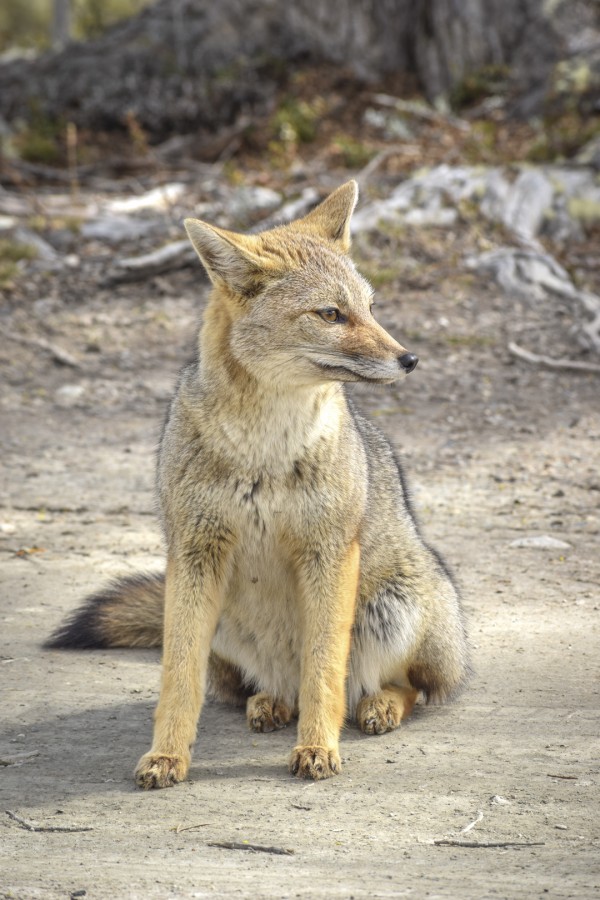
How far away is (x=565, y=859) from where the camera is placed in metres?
3.49

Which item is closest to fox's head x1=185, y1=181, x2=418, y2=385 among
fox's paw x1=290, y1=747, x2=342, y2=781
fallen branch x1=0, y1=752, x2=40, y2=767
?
fox's paw x1=290, y1=747, x2=342, y2=781

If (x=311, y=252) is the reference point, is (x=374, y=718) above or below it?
below

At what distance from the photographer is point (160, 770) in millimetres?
4199

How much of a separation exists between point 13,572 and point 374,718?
263cm

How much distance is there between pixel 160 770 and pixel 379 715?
105 cm

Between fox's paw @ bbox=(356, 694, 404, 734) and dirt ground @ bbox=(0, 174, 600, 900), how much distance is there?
6cm

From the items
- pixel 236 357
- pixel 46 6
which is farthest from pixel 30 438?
pixel 46 6

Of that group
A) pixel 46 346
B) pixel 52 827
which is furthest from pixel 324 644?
pixel 46 346

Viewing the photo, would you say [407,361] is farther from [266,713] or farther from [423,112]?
[423,112]

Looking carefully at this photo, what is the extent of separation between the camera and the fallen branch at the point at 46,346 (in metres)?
10.4

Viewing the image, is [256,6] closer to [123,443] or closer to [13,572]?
[123,443]

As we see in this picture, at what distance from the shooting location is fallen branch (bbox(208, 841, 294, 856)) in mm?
3592

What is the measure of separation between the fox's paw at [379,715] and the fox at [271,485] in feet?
0.04

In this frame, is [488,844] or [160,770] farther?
[160,770]
